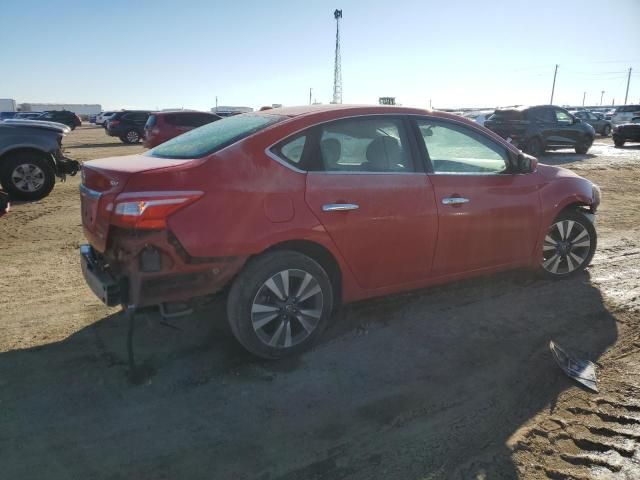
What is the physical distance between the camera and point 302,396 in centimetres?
301

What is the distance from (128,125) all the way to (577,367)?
24.8 meters

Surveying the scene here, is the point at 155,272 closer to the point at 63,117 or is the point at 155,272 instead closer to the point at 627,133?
the point at 627,133

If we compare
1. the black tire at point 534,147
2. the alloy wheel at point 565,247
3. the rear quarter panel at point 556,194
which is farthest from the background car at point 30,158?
the black tire at point 534,147

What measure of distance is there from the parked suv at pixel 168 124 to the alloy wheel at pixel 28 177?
23.7ft

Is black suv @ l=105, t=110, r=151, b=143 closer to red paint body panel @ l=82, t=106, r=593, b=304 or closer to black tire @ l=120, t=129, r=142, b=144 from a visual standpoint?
black tire @ l=120, t=129, r=142, b=144

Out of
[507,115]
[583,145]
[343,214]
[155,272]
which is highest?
[507,115]

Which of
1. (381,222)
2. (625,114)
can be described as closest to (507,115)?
(381,222)

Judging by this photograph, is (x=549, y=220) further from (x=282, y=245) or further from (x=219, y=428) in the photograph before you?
(x=219, y=428)

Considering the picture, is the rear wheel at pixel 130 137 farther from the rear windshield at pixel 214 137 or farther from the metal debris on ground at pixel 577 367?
the metal debris on ground at pixel 577 367

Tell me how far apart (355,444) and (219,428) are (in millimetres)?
755

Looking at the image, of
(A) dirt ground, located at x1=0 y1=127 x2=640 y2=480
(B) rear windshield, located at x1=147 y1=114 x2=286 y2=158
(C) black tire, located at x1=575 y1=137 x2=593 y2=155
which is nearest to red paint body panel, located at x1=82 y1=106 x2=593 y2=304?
(B) rear windshield, located at x1=147 y1=114 x2=286 y2=158

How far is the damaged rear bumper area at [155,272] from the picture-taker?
2910 mm

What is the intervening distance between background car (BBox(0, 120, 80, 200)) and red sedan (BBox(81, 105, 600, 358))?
6.04m

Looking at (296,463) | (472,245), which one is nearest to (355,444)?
(296,463)
